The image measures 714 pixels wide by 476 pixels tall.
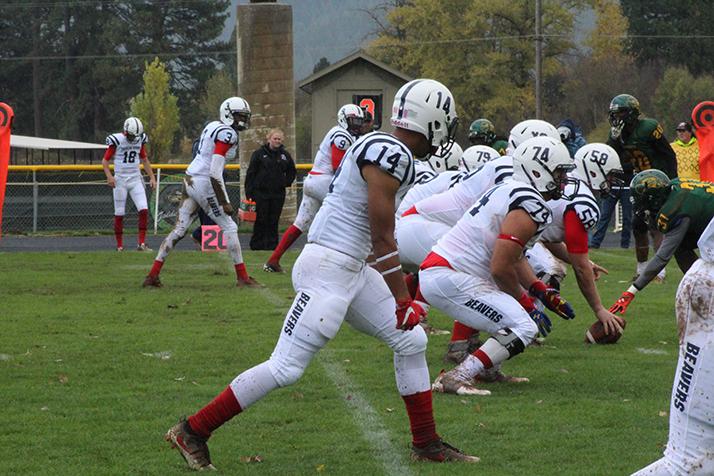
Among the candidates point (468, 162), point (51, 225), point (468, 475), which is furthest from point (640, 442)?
point (51, 225)

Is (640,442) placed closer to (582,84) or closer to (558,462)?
(558,462)

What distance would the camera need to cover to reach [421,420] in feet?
19.2

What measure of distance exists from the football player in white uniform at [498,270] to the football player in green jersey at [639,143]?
212 inches

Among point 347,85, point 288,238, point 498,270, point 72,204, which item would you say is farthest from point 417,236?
point 347,85

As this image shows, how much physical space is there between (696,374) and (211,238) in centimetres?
1500

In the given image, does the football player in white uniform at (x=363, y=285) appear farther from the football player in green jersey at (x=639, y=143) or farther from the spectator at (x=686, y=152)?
the spectator at (x=686, y=152)

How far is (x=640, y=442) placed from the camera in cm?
614

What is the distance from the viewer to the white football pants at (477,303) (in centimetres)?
709

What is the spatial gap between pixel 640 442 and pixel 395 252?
156 cm

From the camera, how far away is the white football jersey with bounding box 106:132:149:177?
57.8 feet

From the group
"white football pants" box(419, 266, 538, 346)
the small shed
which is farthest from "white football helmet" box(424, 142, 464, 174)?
the small shed

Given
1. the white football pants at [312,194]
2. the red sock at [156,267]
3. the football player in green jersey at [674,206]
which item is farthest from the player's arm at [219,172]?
the football player in green jersey at [674,206]

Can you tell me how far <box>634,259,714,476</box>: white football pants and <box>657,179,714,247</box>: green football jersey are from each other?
7.07 feet

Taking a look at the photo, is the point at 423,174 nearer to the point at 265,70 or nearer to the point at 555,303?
the point at 555,303
